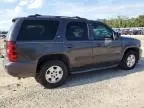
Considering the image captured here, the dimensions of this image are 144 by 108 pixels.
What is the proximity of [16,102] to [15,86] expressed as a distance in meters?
1.43

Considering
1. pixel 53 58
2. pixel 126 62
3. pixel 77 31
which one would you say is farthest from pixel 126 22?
pixel 53 58

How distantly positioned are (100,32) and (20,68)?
2914mm

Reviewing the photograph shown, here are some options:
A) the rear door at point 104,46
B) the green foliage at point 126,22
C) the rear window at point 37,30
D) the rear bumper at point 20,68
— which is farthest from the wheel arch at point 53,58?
the green foliage at point 126,22

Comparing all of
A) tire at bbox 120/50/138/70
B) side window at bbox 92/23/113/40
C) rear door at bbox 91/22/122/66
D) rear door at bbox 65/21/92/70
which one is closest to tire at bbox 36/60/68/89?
rear door at bbox 65/21/92/70

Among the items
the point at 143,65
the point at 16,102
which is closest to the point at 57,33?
the point at 16,102

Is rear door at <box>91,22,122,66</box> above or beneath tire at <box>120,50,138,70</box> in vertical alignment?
above

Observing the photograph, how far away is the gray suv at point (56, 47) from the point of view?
6809 mm

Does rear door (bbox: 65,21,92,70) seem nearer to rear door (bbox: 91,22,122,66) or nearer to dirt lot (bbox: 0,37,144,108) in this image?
rear door (bbox: 91,22,122,66)

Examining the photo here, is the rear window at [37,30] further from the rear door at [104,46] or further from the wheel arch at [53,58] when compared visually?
the rear door at [104,46]

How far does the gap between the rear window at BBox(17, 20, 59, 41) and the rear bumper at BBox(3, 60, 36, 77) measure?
0.63m

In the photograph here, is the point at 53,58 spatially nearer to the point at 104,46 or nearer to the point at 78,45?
the point at 78,45

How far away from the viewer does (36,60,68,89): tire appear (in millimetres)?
7160

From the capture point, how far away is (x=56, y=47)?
7.29 meters

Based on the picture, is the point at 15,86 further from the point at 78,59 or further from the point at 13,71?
the point at 78,59
